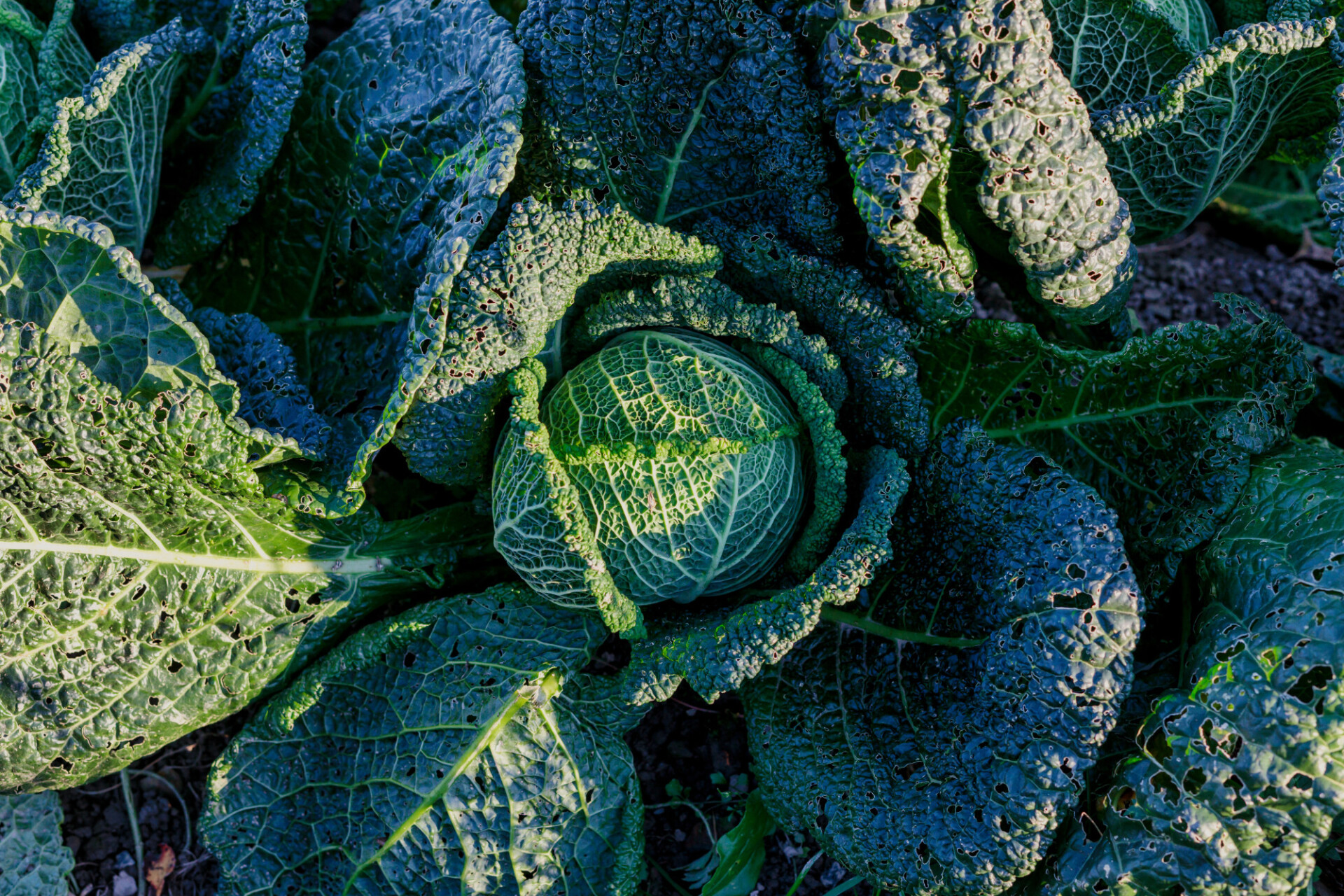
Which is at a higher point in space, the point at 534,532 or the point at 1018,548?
the point at 534,532

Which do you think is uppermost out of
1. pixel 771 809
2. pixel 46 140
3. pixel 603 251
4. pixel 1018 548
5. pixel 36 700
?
pixel 46 140

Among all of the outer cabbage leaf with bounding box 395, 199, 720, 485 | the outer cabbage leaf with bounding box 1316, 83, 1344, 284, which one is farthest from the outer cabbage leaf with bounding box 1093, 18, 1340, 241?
the outer cabbage leaf with bounding box 395, 199, 720, 485

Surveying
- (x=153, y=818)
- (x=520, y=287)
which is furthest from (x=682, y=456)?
(x=153, y=818)

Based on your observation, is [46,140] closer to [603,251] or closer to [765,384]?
[603,251]

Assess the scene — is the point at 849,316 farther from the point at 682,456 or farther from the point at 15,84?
the point at 15,84

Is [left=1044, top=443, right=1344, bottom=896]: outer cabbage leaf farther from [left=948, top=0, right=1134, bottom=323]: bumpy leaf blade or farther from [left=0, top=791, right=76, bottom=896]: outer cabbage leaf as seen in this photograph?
[left=0, top=791, right=76, bottom=896]: outer cabbage leaf

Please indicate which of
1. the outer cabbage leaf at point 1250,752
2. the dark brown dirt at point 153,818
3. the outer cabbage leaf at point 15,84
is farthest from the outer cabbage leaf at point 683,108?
the dark brown dirt at point 153,818

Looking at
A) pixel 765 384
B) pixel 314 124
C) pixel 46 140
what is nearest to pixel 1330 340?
pixel 765 384
